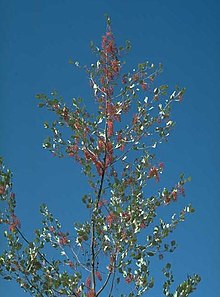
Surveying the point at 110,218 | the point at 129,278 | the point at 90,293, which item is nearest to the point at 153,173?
the point at 110,218

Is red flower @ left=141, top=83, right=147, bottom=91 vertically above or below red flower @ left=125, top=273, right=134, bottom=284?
above

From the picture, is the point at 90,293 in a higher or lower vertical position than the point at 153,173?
lower

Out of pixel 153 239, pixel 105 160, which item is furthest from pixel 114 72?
pixel 153 239

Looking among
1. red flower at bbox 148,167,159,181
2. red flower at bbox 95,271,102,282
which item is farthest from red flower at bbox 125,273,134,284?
red flower at bbox 148,167,159,181

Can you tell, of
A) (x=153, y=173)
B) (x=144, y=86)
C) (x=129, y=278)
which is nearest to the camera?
(x=129, y=278)

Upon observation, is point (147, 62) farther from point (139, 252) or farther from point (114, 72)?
point (139, 252)

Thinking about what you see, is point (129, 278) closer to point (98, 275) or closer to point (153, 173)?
point (98, 275)

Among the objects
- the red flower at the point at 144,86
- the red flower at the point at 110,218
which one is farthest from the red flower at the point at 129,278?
the red flower at the point at 144,86

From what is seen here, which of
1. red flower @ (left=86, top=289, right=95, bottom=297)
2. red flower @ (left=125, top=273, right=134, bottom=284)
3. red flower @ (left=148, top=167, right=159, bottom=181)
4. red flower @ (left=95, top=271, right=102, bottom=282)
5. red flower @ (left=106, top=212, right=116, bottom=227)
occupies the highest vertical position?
red flower @ (left=148, top=167, right=159, bottom=181)

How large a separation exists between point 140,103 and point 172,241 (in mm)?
1843

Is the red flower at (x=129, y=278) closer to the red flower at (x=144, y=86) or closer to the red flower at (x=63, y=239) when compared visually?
the red flower at (x=63, y=239)

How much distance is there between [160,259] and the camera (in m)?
6.74

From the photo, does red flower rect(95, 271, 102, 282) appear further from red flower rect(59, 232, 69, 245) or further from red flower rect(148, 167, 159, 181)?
red flower rect(148, 167, 159, 181)

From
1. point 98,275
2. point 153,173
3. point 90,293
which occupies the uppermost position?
point 153,173
